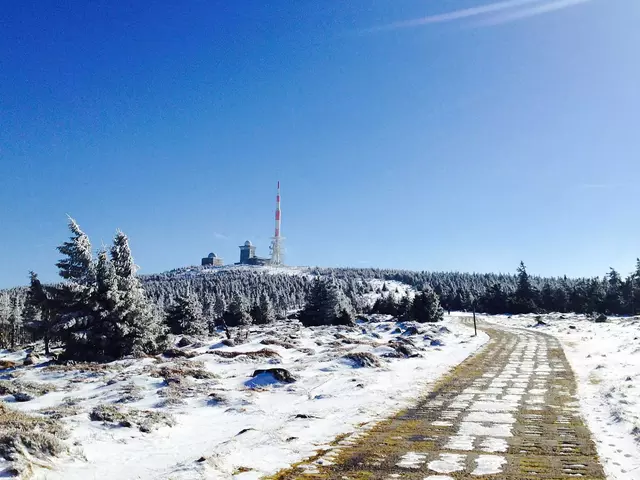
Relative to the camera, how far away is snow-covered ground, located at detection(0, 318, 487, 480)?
7055 mm

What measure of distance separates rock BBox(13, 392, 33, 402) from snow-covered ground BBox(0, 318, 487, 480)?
0.17 metres

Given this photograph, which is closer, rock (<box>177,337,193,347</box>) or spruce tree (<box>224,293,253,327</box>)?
rock (<box>177,337,193,347</box>)

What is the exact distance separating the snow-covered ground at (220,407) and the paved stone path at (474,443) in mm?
746

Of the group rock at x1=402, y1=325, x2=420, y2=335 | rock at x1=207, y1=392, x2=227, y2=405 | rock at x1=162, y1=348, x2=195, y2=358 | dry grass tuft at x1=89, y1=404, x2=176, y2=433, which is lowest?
rock at x1=402, y1=325, x2=420, y2=335

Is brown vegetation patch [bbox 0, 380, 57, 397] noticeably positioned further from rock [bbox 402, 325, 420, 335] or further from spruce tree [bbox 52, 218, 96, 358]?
rock [bbox 402, 325, 420, 335]

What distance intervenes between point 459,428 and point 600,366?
1466 cm

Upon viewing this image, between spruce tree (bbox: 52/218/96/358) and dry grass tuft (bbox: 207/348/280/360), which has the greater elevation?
spruce tree (bbox: 52/218/96/358)

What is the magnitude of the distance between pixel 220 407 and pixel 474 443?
23.8 feet

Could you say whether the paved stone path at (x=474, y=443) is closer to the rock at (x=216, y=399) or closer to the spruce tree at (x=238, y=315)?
the rock at (x=216, y=399)

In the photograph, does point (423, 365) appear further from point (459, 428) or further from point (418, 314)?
point (418, 314)

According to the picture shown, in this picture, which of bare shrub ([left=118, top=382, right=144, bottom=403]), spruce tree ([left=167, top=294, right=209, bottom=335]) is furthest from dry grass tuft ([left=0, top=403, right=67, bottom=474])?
spruce tree ([left=167, top=294, right=209, bottom=335])

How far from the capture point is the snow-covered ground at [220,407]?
705cm

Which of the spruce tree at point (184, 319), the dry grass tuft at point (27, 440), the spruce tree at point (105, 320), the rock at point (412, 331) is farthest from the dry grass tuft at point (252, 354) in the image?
the spruce tree at point (184, 319)

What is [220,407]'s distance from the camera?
12000 millimetres
